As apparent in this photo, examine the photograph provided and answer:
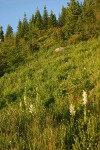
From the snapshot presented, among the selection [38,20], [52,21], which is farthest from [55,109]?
[38,20]

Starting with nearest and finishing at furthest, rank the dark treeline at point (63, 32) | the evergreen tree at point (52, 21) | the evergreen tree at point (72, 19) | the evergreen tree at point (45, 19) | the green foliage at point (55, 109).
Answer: the green foliage at point (55, 109) → the dark treeline at point (63, 32) → the evergreen tree at point (72, 19) → the evergreen tree at point (52, 21) → the evergreen tree at point (45, 19)

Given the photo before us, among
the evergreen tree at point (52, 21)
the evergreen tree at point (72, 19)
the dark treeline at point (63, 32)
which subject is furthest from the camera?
the evergreen tree at point (52, 21)

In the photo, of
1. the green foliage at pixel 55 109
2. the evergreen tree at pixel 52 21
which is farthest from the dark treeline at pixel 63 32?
the green foliage at pixel 55 109

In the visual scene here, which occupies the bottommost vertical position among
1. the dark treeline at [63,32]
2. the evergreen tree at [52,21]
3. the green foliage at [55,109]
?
the green foliage at [55,109]

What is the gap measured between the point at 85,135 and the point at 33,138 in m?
0.80

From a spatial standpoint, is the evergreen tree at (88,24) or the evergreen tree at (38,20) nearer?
the evergreen tree at (88,24)

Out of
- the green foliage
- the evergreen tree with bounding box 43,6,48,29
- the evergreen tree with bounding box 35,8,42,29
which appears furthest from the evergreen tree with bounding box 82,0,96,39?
the evergreen tree with bounding box 43,6,48,29

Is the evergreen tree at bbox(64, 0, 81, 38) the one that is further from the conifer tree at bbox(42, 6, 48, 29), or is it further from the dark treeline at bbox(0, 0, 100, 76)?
the conifer tree at bbox(42, 6, 48, 29)

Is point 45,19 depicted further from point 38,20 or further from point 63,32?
point 63,32

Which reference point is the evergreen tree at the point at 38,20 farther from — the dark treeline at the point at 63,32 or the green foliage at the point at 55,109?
the green foliage at the point at 55,109

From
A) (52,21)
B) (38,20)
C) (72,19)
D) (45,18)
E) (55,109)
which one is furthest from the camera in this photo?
(45,18)

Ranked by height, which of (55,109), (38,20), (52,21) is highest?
(38,20)

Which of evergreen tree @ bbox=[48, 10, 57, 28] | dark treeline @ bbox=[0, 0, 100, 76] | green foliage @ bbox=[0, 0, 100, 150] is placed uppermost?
evergreen tree @ bbox=[48, 10, 57, 28]

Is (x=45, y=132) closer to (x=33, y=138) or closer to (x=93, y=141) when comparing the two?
(x=33, y=138)
